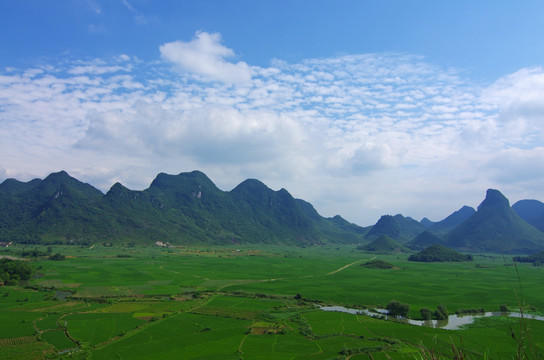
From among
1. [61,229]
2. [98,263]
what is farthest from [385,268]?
[61,229]

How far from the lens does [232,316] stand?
52.9 metres

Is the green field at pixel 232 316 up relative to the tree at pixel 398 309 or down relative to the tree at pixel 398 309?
down

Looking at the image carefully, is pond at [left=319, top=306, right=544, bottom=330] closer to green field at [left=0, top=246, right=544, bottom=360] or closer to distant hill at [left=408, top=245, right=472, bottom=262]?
green field at [left=0, top=246, right=544, bottom=360]

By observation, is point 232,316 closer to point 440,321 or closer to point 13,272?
point 440,321

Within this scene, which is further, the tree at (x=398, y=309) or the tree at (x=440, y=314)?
the tree at (x=398, y=309)

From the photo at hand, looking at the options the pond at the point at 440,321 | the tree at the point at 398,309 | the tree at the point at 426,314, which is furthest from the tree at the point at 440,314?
the tree at the point at 398,309

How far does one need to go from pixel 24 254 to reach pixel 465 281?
452 feet

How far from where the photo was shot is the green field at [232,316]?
3831cm

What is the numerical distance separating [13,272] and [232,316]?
183 feet

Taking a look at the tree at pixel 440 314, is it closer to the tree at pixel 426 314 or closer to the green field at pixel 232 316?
the tree at pixel 426 314

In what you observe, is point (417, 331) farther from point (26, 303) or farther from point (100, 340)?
point (26, 303)

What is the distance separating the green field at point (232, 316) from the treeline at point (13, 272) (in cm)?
309

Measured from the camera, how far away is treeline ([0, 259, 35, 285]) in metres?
73.4

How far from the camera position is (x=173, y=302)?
6228 centimetres
